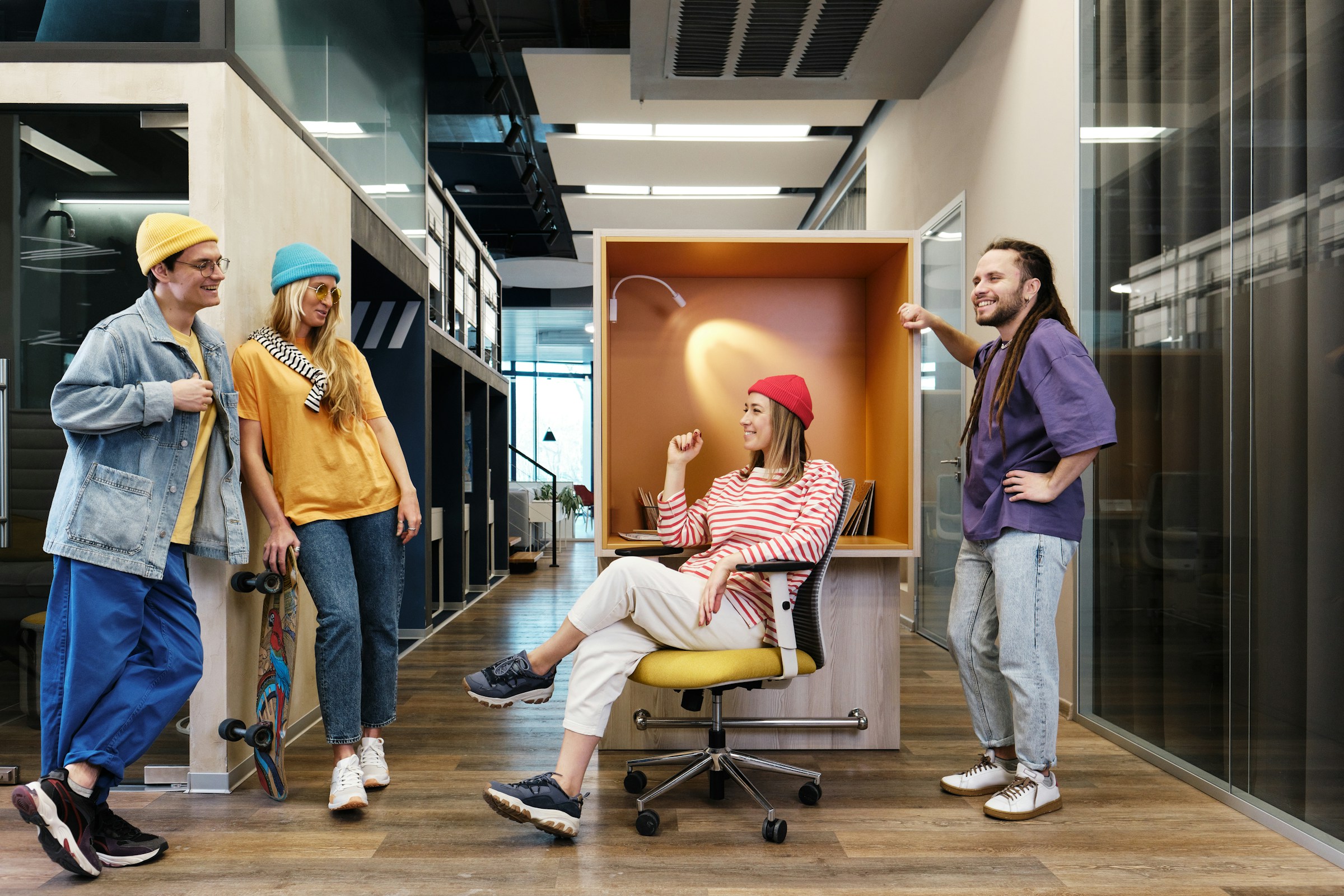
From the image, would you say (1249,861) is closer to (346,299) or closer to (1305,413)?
(1305,413)

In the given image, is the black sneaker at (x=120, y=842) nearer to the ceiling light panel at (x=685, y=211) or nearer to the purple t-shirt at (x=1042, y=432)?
the purple t-shirt at (x=1042, y=432)

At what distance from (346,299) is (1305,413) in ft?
11.4

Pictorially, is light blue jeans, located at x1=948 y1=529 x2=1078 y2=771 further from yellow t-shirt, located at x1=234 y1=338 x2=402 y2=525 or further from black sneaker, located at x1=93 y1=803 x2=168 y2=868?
black sneaker, located at x1=93 y1=803 x2=168 y2=868

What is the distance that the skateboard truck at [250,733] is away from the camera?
2684 mm

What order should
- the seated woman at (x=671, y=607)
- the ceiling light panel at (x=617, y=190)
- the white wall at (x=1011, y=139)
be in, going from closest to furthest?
the seated woman at (x=671, y=607)
the white wall at (x=1011, y=139)
the ceiling light panel at (x=617, y=190)

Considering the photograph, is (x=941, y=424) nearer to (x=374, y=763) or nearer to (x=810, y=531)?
(x=810, y=531)

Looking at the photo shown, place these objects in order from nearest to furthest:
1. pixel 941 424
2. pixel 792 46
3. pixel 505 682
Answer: pixel 505 682
pixel 792 46
pixel 941 424

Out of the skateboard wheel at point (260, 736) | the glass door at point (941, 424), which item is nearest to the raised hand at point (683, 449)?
the skateboard wheel at point (260, 736)

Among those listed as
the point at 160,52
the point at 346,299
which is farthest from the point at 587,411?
the point at 160,52

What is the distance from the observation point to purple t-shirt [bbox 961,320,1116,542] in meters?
2.52

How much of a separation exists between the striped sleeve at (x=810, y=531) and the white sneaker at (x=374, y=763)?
1381mm

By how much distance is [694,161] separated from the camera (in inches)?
281

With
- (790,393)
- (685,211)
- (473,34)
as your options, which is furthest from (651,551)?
(685,211)

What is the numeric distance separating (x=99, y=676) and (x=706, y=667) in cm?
157
